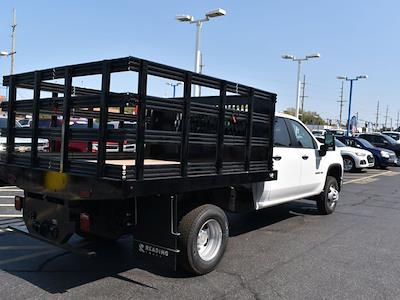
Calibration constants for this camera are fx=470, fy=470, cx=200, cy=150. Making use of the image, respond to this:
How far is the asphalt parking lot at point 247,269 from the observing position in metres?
4.75

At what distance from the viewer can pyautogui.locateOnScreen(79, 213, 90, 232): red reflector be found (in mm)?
4805

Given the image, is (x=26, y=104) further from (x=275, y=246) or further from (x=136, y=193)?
(x=275, y=246)

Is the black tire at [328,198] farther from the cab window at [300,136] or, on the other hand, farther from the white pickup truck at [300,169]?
the cab window at [300,136]

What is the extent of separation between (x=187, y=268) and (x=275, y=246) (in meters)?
2.03

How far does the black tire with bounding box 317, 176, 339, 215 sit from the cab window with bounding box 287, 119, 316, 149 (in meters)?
1.07

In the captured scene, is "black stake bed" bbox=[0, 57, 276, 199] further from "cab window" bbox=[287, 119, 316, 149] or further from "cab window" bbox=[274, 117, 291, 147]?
"cab window" bbox=[287, 119, 316, 149]

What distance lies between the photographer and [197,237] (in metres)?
5.13

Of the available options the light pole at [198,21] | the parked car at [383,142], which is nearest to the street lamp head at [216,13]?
the light pole at [198,21]

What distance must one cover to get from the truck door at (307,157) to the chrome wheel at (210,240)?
8.83 feet

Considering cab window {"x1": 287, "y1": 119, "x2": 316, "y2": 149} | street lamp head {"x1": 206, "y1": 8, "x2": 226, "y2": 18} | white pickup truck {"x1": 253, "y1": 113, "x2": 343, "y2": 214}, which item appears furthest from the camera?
street lamp head {"x1": 206, "y1": 8, "x2": 226, "y2": 18}

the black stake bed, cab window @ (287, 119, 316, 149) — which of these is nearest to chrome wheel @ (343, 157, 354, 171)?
cab window @ (287, 119, 316, 149)

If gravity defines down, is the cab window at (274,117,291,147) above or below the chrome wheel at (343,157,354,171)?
above

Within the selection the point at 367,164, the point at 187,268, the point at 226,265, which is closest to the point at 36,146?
the point at 187,268

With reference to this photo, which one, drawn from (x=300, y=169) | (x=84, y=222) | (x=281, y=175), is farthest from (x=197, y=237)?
(x=300, y=169)
